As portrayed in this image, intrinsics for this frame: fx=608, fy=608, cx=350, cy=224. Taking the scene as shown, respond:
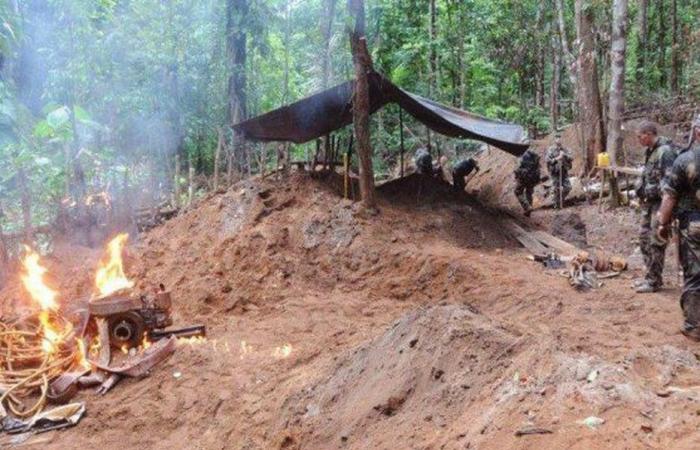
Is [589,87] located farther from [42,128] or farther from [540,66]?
[42,128]

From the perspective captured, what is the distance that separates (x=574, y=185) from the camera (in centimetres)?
1523

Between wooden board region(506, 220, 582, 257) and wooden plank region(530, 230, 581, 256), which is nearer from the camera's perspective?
wooden plank region(530, 230, 581, 256)

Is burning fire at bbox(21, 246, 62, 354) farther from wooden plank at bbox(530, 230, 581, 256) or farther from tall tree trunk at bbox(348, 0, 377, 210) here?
wooden plank at bbox(530, 230, 581, 256)

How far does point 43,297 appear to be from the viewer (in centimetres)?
926

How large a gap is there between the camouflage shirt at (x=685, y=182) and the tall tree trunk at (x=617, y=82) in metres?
7.77

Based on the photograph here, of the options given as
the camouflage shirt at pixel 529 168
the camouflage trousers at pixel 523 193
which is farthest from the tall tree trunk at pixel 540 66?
the camouflage trousers at pixel 523 193

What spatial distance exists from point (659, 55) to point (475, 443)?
2396 centimetres

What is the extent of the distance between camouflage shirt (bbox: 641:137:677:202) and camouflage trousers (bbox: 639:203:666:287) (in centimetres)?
20

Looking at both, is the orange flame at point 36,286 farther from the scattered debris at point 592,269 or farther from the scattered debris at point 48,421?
the scattered debris at point 592,269

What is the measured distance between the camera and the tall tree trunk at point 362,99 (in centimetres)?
1021

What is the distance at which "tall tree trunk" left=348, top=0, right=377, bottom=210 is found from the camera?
10.2 metres

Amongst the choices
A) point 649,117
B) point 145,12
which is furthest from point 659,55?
point 145,12

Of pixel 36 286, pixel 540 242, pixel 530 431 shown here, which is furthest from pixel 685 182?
pixel 36 286

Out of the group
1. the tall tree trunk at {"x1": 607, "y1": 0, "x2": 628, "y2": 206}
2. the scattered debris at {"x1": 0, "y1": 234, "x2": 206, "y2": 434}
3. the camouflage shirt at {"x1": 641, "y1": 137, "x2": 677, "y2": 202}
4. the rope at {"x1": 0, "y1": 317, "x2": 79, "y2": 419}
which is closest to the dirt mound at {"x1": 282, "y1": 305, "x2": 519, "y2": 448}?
the scattered debris at {"x1": 0, "y1": 234, "x2": 206, "y2": 434}
